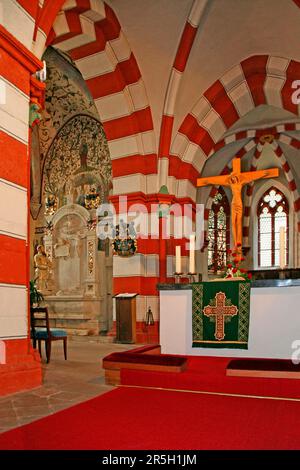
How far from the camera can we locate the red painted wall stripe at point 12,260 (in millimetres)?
4422

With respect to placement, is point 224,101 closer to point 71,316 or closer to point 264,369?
point 71,316

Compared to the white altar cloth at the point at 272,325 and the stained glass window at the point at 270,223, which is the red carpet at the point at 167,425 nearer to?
the white altar cloth at the point at 272,325

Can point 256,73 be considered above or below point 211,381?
above

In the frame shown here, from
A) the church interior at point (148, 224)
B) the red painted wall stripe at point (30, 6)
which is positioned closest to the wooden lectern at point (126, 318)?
the church interior at point (148, 224)

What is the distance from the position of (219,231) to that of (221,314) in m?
10.7

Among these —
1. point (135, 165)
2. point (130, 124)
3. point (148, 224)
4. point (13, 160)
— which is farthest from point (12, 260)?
point (130, 124)

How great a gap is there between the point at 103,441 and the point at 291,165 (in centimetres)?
1346

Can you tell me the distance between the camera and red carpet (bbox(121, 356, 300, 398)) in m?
3.98

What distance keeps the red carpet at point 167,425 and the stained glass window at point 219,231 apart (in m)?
11.2

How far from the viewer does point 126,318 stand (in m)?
8.83

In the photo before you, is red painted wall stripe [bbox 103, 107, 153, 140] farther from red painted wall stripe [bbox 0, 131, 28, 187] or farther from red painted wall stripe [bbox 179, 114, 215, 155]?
red painted wall stripe [bbox 0, 131, 28, 187]

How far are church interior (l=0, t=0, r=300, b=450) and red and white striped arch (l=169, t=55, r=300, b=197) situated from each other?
0.04 m

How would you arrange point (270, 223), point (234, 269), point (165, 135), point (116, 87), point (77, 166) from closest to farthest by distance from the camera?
point (234, 269), point (116, 87), point (165, 135), point (77, 166), point (270, 223)

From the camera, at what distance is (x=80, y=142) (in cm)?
1273
